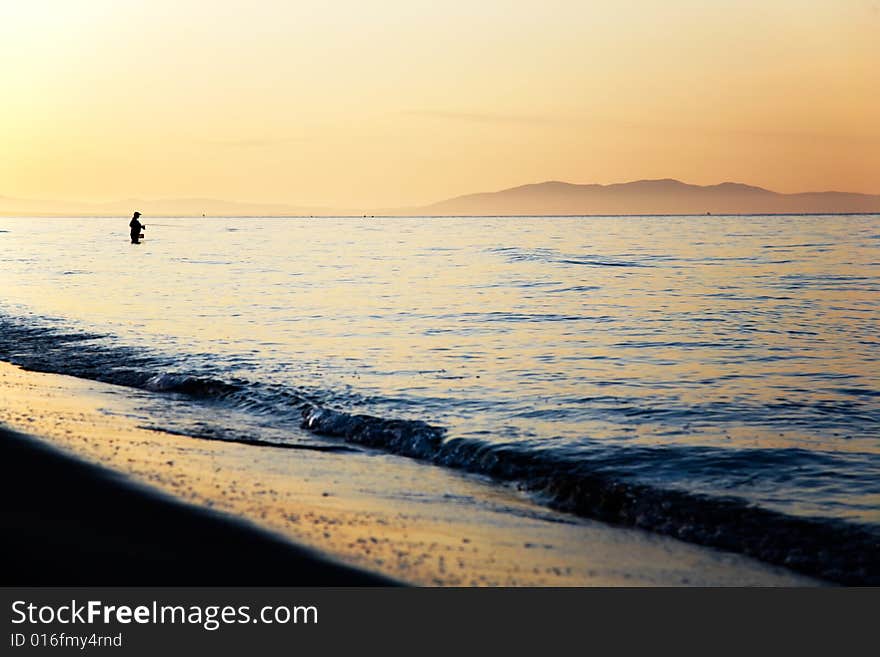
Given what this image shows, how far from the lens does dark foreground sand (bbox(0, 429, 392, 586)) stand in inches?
227

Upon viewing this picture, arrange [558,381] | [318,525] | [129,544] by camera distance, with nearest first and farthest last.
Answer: [129,544] → [318,525] → [558,381]

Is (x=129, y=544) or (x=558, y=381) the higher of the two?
(x=558, y=381)

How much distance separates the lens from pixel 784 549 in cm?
728

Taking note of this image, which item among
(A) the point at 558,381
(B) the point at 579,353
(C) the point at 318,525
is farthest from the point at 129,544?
(B) the point at 579,353

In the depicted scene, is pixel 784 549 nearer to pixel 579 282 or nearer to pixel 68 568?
pixel 68 568

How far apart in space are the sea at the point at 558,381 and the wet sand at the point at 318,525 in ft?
1.89

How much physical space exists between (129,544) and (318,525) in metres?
1.54

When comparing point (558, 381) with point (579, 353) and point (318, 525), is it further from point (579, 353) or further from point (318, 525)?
point (318, 525)

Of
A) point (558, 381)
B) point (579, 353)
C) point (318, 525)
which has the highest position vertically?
point (579, 353)

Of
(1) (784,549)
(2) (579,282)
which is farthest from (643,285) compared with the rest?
(1) (784,549)

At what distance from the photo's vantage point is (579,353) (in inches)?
712

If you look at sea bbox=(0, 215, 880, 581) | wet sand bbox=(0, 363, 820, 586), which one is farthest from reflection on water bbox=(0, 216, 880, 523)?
wet sand bbox=(0, 363, 820, 586)
